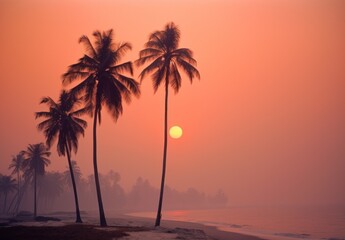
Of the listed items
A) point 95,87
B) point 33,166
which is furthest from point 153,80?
point 33,166

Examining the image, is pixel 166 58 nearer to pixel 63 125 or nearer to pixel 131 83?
pixel 131 83

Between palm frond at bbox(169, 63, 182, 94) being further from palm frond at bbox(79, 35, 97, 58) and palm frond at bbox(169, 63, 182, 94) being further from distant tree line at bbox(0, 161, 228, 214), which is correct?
distant tree line at bbox(0, 161, 228, 214)

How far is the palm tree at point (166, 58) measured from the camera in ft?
126

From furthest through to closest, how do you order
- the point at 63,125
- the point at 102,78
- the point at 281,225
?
the point at 281,225 → the point at 63,125 → the point at 102,78

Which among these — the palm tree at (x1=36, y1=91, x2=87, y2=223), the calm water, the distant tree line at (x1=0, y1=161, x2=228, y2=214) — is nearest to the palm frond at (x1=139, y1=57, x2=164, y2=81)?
the palm tree at (x1=36, y1=91, x2=87, y2=223)

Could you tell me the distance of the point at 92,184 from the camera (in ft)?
573

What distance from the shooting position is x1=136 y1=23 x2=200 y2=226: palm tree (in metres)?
38.5

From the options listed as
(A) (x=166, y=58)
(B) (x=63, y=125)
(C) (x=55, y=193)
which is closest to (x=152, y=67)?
(A) (x=166, y=58)

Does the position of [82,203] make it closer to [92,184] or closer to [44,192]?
[92,184]

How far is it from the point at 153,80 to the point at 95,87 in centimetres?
656

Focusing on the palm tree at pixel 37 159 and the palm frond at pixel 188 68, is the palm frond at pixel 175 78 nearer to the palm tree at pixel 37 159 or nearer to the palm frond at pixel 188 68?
the palm frond at pixel 188 68

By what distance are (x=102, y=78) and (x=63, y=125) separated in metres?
10.8

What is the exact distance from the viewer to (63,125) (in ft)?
142

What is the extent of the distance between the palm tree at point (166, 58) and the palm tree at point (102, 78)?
8.10 ft
